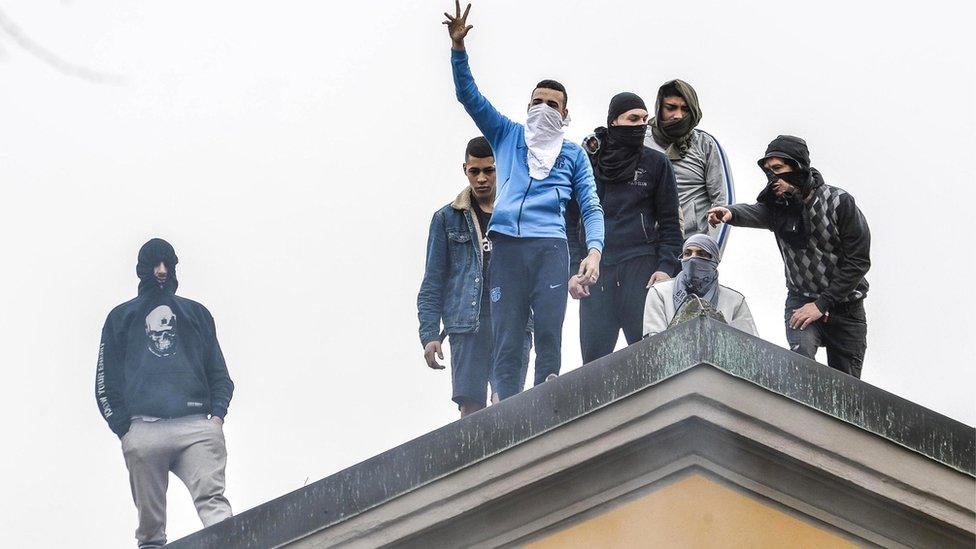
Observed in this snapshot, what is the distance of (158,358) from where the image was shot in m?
11.2

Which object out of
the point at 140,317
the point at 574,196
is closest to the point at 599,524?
the point at 574,196

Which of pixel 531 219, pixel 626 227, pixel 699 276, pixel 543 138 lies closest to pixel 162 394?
pixel 531 219

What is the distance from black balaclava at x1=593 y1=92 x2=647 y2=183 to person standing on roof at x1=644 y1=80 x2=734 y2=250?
37 centimetres

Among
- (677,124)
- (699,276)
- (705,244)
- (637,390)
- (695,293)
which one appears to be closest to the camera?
(637,390)

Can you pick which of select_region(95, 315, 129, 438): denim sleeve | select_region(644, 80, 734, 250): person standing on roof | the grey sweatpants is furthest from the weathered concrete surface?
select_region(644, 80, 734, 250): person standing on roof

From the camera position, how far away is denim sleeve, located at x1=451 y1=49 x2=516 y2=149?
10.7 metres

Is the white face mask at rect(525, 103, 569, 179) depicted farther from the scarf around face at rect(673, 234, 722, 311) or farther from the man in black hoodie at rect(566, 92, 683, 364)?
the scarf around face at rect(673, 234, 722, 311)

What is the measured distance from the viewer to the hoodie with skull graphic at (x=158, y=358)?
11.1 m

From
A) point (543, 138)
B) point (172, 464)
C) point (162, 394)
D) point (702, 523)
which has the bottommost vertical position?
point (702, 523)

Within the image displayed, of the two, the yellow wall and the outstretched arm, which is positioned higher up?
the outstretched arm

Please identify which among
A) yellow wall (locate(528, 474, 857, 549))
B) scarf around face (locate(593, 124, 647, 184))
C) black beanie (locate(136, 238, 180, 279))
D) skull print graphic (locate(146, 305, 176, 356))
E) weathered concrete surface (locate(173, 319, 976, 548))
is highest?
scarf around face (locate(593, 124, 647, 184))

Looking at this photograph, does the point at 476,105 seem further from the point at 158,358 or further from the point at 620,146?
the point at 158,358

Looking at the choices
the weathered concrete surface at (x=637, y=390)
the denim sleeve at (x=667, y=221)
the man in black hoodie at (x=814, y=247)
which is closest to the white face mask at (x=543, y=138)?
the denim sleeve at (x=667, y=221)

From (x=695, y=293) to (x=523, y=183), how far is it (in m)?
1.05
